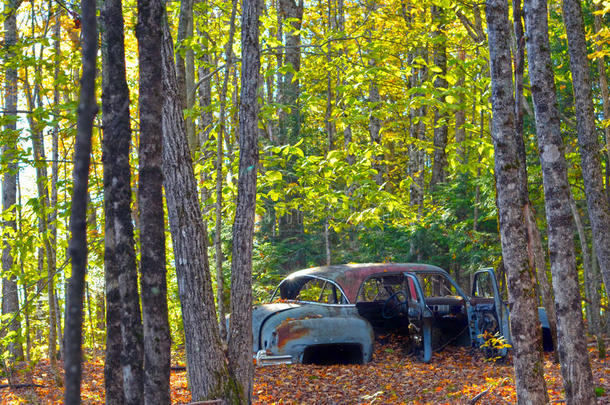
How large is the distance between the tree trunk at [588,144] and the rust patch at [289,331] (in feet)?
15.7

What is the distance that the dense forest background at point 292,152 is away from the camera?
29.3ft

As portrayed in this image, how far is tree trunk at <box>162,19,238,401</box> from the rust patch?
7.58 feet

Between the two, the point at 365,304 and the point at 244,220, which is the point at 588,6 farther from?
the point at 244,220

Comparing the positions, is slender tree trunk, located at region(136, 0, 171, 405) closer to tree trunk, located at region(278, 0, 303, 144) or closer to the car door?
the car door

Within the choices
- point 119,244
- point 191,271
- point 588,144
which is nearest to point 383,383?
point 191,271

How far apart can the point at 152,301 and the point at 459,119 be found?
22.4m

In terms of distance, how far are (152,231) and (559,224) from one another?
167 inches

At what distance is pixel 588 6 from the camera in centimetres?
1287

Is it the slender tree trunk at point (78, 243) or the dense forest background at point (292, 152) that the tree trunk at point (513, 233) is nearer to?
the dense forest background at point (292, 152)

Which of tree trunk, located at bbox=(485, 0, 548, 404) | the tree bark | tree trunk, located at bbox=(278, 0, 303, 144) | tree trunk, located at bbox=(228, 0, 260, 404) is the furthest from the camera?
tree trunk, located at bbox=(278, 0, 303, 144)

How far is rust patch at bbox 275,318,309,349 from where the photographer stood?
29.9 feet

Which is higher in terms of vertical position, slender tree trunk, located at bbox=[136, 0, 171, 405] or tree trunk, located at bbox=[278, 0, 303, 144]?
tree trunk, located at bbox=[278, 0, 303, 144]

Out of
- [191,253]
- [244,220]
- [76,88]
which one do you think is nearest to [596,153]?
[244,220]

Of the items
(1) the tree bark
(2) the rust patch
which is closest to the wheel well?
(2) the rust patch
